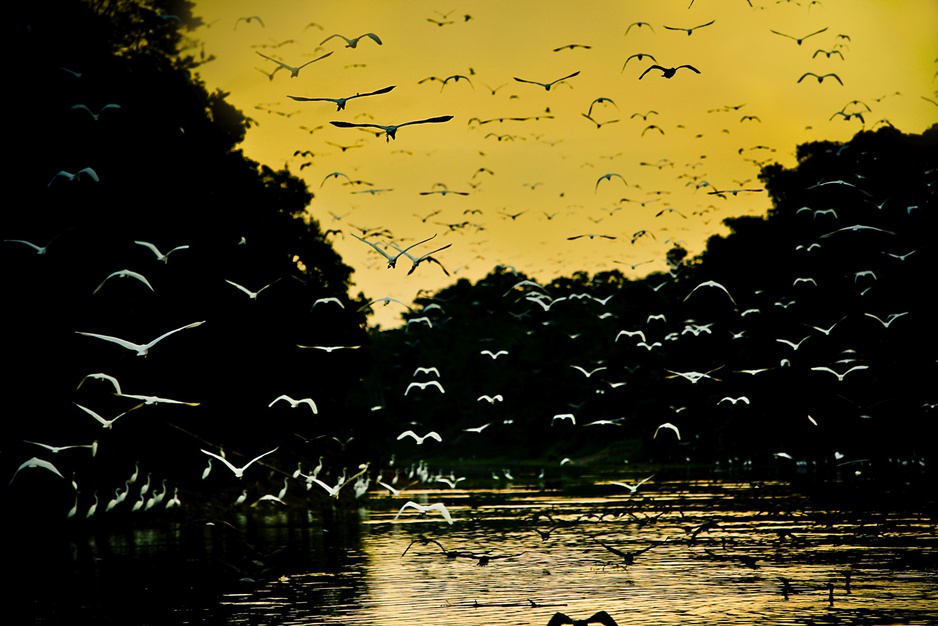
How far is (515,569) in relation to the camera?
2880 cm

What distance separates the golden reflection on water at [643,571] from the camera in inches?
883

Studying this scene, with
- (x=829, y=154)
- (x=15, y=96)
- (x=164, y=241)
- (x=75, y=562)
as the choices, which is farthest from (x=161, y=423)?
(x=829, y=154)

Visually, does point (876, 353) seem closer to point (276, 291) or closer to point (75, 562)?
point (276, 291)

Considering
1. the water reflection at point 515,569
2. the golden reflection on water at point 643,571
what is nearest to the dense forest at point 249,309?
the water reflection at point 515,569

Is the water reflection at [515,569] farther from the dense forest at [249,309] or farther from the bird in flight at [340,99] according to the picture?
the bird in flight at [340,99]

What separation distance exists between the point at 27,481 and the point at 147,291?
29.1ft

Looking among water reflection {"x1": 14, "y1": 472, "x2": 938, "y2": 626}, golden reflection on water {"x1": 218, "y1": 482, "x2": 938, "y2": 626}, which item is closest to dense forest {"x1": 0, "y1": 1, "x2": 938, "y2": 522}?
water reflection {"x1": 14, "y1": 472, "x2": 938, "y2": 626}

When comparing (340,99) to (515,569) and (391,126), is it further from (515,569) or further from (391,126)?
(515,569)

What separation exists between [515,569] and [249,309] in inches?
915

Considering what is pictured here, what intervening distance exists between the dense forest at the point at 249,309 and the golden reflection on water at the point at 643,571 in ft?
16.3

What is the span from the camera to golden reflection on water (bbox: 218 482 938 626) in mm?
22438

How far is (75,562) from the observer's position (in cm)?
3181

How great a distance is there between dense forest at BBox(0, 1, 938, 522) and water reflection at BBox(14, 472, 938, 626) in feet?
10.8

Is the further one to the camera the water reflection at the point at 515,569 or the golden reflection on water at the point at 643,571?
the water reflection at the point at 515,569
